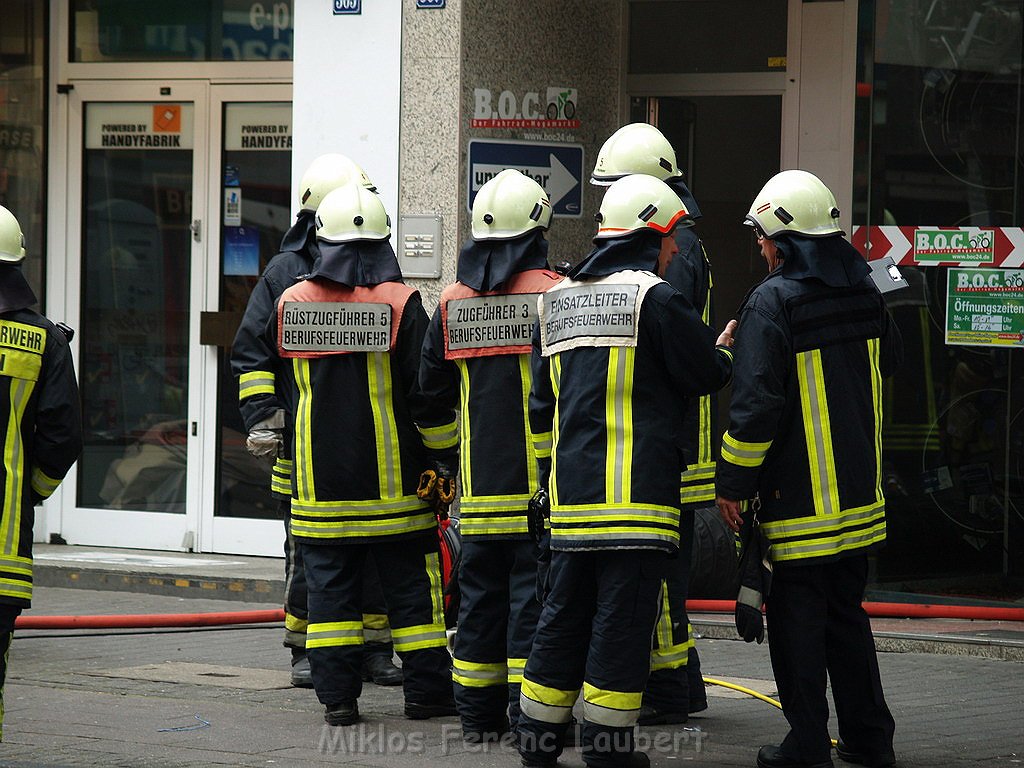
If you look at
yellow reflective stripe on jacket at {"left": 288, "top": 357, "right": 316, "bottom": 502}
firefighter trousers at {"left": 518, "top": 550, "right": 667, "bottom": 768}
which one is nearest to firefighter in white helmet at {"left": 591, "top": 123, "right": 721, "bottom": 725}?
firefighter trousers at {"left": 518, "top": 550, "right": 667, "bottom": 768}

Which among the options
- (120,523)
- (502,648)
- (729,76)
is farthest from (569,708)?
(120,523)

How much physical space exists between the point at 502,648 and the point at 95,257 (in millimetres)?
6034

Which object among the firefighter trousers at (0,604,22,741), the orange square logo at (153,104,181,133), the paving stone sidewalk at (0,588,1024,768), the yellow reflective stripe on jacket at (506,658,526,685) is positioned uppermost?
the orange square logo at (153,104,181,133)

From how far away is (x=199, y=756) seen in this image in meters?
6.06

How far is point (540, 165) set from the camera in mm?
10047

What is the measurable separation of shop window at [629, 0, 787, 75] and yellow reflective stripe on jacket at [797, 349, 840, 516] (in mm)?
4545

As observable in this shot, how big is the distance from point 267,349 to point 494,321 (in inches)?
51.3

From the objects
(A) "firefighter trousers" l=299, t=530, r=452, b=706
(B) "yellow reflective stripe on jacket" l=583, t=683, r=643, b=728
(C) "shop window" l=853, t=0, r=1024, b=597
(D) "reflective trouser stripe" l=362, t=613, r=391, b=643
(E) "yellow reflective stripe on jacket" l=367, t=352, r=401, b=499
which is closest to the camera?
(B) "yellow reflective stripe on jacket" l=583, t=683, r=643, b=728

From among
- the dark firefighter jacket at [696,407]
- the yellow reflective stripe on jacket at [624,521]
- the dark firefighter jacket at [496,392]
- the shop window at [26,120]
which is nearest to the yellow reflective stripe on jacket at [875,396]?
the dark firefighter jacket at [696,407]

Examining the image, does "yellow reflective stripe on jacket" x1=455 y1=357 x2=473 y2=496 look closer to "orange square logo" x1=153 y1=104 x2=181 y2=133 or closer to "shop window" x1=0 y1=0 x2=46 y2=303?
"orange square logo" x1=153 y1=104 x2=181 y2=133

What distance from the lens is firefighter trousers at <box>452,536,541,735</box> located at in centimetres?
632

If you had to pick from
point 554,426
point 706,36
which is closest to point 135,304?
point 706,36

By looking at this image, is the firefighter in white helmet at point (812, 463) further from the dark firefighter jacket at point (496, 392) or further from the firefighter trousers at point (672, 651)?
the dark firefighter jacket at point (496, 392)

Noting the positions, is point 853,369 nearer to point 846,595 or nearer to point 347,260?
point 846,595
